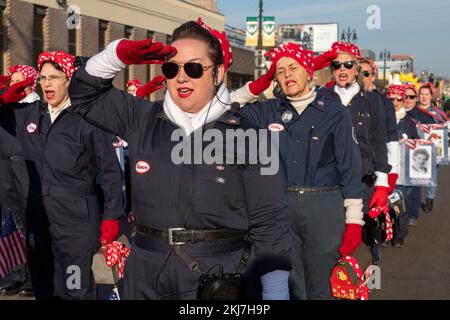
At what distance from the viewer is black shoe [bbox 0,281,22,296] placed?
24.2ft

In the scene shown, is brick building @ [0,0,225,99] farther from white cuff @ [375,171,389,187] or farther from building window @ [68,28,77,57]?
white cuff @ [375,171,389,187]

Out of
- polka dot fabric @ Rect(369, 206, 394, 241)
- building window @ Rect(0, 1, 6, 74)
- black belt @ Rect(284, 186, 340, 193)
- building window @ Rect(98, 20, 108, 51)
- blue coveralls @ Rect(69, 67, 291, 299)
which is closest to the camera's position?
blue coveralls @ Rect(69, 67, 291, 299)

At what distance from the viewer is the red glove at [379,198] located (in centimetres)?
672

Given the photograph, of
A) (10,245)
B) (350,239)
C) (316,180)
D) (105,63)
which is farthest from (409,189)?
(105,63)

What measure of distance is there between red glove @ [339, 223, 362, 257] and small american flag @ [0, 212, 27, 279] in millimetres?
2852

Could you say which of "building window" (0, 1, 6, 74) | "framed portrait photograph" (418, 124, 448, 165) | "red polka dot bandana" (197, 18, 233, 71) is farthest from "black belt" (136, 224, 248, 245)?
"building window" (0, 1, 6, 74)

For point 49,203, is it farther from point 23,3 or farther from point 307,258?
point 23,3

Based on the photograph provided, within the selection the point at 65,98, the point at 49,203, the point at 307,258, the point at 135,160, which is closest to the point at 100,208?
the point at 49,203

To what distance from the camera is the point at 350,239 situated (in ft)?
16.8

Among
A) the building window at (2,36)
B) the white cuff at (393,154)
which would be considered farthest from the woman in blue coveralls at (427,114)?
the building window at (2,36)

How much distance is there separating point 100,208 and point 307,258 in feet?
5.59

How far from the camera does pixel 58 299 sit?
553 cm

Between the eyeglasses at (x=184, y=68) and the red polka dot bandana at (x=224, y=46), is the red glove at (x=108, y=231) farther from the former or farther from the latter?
the eyeglasses at (x=184, y=68)

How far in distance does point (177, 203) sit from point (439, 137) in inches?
429
